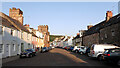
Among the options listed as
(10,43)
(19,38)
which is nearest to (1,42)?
(10,43)

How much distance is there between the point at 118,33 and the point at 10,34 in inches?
744

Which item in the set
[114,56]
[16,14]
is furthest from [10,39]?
[114,56]

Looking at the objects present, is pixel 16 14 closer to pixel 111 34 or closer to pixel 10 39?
pixel 10 39

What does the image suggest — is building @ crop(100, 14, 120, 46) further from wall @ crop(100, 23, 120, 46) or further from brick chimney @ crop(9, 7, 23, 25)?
brick chimney @ crop(9, 7, 23, 25)

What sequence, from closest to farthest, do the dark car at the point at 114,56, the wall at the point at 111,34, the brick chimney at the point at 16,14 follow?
the dark car at the point at 114,56, the wall at the point at 111,34, the brick chimney at the point at 16,14

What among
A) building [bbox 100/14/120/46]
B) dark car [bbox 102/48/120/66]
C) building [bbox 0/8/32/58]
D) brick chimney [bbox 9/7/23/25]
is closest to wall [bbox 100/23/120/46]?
building [bbox 100/14/120/46]

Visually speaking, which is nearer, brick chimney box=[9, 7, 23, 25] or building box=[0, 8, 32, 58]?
building box=[0, 8, 32, 58]

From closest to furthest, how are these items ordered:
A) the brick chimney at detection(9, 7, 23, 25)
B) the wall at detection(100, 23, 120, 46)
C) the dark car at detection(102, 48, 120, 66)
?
the dark car at detection(102, 48, 120, 66)
the wall at detection(100, 23, 120, 46)
the brick chimney at detection(9, 7, 23, 25)

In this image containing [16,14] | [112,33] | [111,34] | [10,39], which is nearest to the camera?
[10,39]

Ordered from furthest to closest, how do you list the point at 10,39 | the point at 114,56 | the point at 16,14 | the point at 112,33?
1. the point at 16,14
2. the point at 112,33
3. the point at 10,39
4. the point at 114,56

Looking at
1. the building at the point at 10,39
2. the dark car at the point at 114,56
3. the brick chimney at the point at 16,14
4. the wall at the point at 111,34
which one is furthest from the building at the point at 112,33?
the brick chimney at the point at 16,14

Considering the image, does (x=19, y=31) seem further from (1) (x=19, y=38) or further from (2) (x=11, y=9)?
(2) (x=11, y=9)

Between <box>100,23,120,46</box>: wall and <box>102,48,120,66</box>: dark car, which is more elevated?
<box>100,23,120,46</box>: wall

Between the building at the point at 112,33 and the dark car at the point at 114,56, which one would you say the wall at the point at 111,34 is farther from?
the dark car at the point at 114,56
